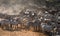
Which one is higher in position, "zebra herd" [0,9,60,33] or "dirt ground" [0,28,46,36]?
"zebra herd" [0,9,60,33]

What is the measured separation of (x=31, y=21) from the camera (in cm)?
160

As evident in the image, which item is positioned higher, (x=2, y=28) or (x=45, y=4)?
(x=45, y=4)

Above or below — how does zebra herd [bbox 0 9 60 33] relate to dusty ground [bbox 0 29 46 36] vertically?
above

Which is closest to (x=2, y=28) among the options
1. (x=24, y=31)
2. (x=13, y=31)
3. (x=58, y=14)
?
(x=13, y=31)

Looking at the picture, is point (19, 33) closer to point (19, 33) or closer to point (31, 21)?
point (19, 33)

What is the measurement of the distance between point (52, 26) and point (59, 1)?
17.3 inches

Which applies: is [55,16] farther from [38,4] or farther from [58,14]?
[38,4]

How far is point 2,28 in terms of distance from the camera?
1586mm

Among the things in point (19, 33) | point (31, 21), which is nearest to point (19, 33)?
point (19, 33)

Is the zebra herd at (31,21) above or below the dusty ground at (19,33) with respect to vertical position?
above

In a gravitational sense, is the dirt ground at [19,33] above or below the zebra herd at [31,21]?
below

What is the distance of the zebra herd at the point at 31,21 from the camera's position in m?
1.56

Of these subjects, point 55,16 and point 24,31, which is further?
point 55,16

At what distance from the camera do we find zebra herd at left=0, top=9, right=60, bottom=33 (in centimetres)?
156
